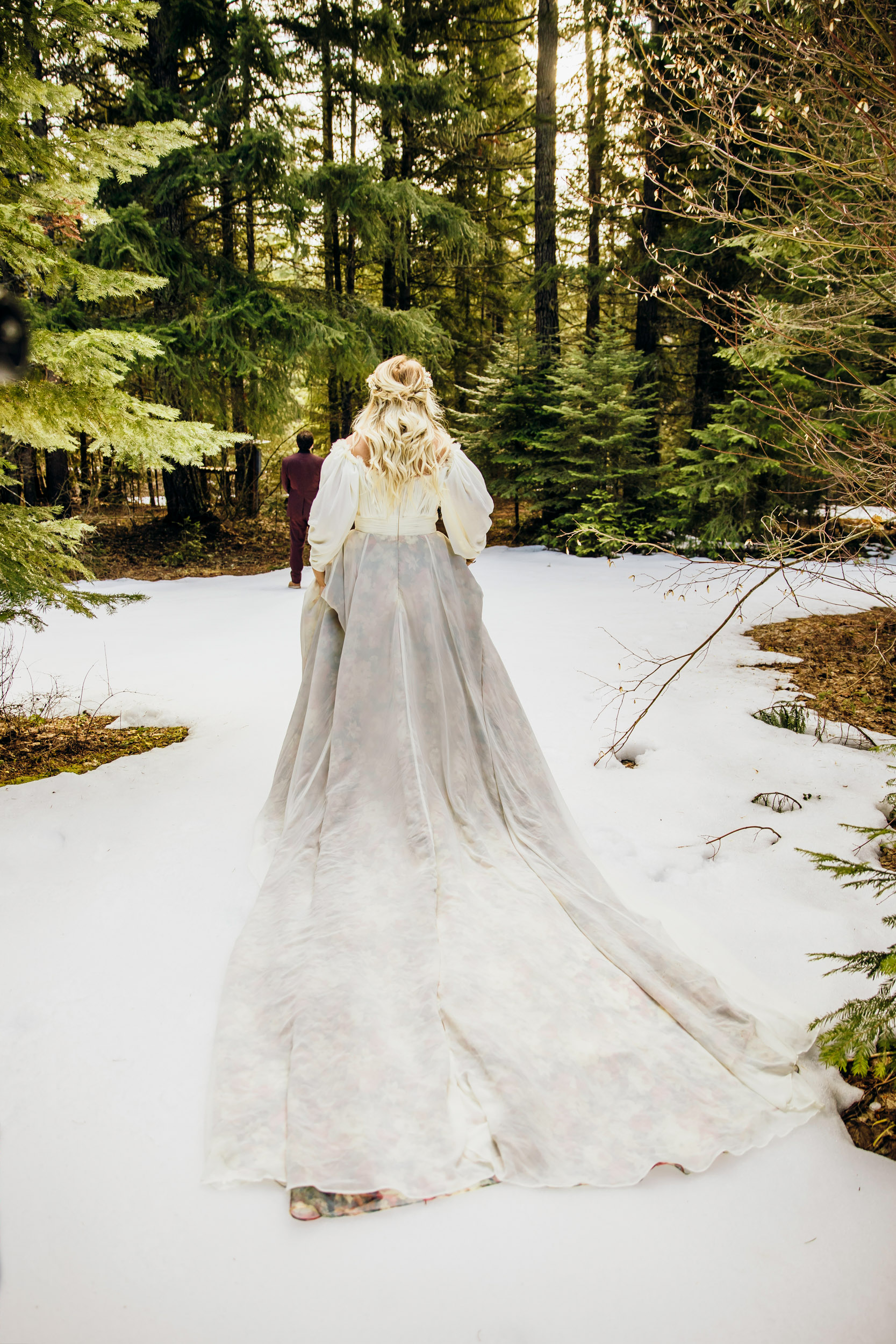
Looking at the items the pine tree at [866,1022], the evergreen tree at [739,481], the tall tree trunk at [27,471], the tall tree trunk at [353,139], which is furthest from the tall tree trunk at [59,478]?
the pine tree at [866,1022]

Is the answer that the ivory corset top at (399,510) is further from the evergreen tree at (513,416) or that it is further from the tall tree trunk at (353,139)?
the tall tree trunk at (353,139)

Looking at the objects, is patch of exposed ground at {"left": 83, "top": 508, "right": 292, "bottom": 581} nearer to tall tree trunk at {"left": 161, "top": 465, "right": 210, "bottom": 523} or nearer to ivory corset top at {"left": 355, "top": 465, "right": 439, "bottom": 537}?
tall tree trunk at {"left": 161, "top": 465, "right": 210, "bottom": 523}

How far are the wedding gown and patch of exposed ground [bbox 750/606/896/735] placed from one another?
7.56ft

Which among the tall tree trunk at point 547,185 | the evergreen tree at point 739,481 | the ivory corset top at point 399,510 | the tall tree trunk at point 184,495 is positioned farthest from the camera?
the tall tree trunk at point 184,495

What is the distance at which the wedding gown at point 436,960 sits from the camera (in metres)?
1.72

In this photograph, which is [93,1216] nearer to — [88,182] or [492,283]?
[88,182]

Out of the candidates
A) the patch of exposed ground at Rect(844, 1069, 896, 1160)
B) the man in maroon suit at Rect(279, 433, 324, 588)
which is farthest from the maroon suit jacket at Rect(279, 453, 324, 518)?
the patch of exposed ground at Rect(844, 1069, 896, 1160)

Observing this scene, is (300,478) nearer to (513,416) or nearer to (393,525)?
(513,416)

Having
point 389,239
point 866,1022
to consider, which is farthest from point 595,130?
point 866,1022

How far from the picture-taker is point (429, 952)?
87.7 inches

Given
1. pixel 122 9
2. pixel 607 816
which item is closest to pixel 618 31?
pixel 122 9

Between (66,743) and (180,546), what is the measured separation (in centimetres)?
757

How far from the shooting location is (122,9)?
3.27 metres

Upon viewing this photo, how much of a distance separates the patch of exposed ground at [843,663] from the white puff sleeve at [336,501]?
2.81 meters
